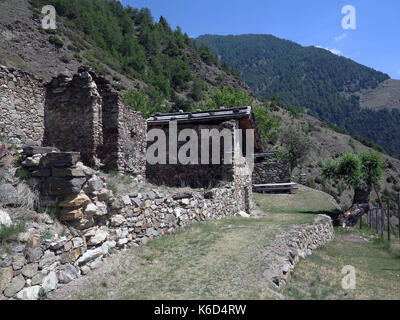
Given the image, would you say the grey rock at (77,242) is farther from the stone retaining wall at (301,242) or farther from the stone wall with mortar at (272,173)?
the stone wall with mortar at (272,173)

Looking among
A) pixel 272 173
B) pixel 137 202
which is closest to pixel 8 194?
pixel 137 202

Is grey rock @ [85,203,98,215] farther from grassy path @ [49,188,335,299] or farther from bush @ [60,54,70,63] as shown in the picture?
bush @ [60,54,70,63]

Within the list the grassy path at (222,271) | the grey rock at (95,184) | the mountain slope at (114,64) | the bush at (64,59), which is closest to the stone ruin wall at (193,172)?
the grassy path at (222,271)

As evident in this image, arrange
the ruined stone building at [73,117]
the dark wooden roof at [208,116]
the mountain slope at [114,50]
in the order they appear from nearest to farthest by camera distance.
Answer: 1. the ruined stone building at [73,117]
2. the dark wooden roof at [208,116]
3. the mountain slope at [114,50]

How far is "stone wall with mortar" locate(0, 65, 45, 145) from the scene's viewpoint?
25.8ft

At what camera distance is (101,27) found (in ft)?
198

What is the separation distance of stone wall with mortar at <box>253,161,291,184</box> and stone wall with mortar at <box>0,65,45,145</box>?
57.8 feet

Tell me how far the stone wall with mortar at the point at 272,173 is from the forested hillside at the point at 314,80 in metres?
94.1

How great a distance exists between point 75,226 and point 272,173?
65.7ft

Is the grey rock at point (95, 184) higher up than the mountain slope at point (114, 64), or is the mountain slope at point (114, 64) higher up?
the mountain slope at point (114, 64)

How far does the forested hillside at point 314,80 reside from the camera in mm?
113250

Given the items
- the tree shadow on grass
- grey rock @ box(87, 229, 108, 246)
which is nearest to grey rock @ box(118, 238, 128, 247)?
grey rock @ box(87, 229, 108, 246)

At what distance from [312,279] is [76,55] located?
1706 inches

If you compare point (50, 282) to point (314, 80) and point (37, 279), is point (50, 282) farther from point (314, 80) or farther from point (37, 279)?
point (314, 80)
